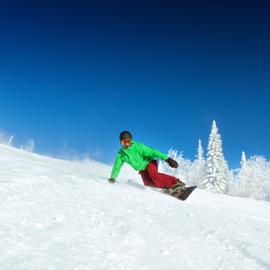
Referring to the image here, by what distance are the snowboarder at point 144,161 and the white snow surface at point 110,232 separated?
1771 millimetres

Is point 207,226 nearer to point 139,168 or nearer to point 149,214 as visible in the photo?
point 149,214

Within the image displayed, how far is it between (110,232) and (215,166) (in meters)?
49.5

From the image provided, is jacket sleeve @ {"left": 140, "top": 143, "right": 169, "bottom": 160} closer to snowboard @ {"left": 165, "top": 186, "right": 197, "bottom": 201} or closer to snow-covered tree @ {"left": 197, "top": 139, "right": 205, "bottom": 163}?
snowboard @ {"left": 165, "top": 186, "right": 197, "bottom": 201}

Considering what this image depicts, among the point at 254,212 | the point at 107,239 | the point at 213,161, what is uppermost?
the point at 213,161

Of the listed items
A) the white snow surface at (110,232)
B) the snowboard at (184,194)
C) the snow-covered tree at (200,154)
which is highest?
the snow-covered tree at (200,154)

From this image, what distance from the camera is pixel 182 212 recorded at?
A: 707 cm

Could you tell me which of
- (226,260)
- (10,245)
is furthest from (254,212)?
(10,245)

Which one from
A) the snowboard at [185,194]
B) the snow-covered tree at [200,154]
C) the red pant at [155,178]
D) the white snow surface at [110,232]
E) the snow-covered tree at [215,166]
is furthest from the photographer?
the snow-covered tree at [200,154]

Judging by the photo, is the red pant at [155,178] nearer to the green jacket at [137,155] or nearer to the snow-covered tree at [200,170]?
the green jacket at [137,155]

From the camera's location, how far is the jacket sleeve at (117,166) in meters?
9.82

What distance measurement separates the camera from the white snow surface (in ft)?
13.8

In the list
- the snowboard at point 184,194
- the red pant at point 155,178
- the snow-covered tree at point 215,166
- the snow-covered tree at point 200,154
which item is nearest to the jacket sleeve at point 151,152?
the red pant at point 155,178

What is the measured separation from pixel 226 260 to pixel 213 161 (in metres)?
50.1

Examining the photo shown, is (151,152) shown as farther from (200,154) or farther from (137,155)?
(200,154)
